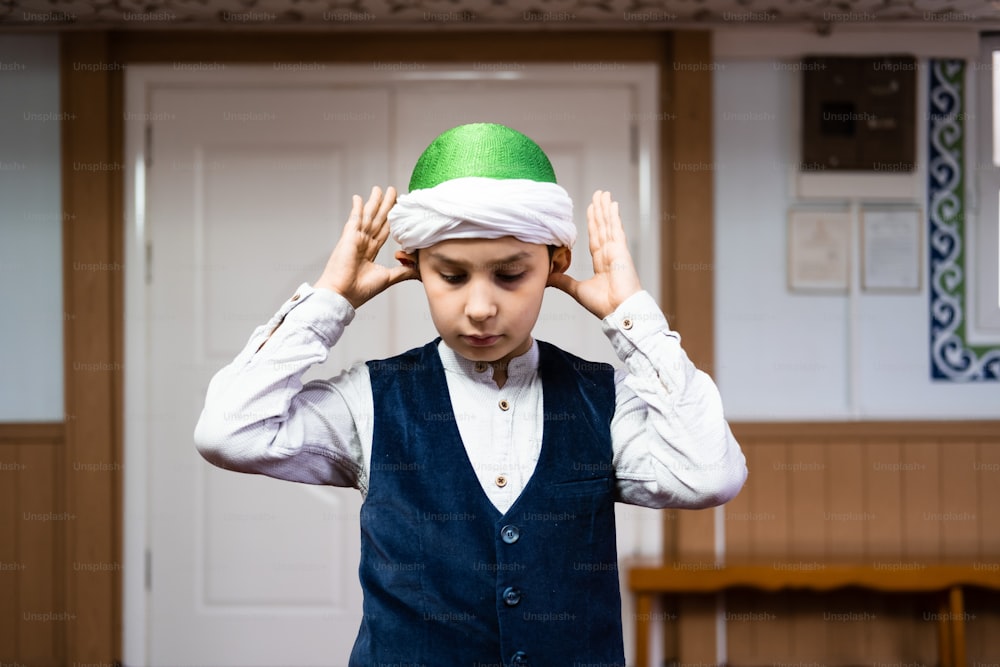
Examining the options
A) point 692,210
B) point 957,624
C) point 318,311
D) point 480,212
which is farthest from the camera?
point 692,210

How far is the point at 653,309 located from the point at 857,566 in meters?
2.14

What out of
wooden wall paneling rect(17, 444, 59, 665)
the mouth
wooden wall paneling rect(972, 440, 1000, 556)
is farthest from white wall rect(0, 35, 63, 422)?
wooden wall paneling rect(972, 440, 1000, 556)

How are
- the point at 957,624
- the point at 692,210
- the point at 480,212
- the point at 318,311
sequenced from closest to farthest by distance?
the point at 480,212 < the point at 318,311 < the point at 957,624 < the point at 692,210

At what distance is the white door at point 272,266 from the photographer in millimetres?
2977

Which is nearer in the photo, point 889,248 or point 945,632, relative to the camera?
point 945,632

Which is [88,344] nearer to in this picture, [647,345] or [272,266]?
[272,266]

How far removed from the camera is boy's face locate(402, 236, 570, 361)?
1.10 m

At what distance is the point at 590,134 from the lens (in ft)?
9.82

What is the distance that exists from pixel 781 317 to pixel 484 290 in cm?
220

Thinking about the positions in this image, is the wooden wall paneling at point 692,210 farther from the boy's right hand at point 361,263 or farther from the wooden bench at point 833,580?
the boy's right hand at point 361,263

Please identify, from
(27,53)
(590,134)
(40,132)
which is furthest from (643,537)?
(27,53)

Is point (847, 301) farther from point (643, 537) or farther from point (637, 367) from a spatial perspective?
point (637, 367)

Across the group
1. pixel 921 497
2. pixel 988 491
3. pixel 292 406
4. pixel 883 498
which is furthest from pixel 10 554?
→ pixel 988 491

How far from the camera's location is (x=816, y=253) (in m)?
3.01
